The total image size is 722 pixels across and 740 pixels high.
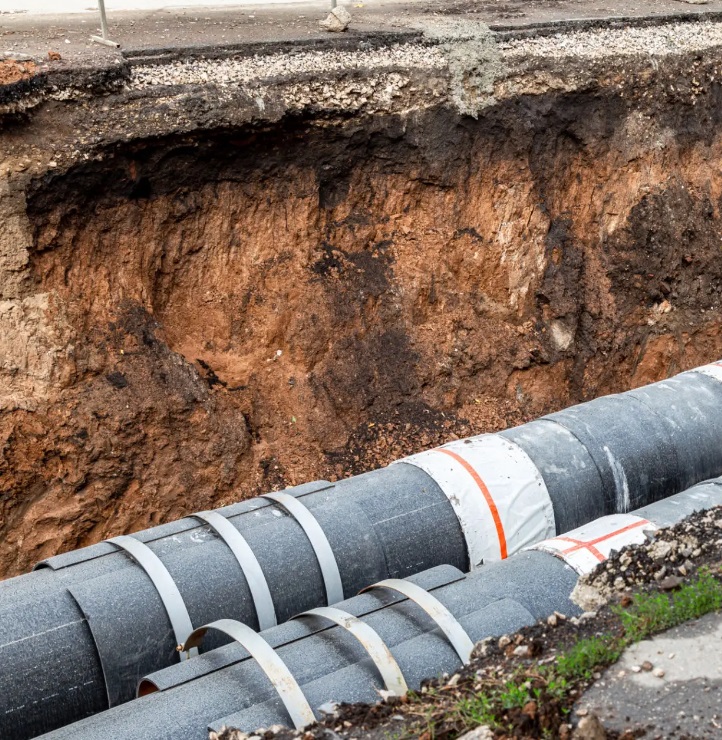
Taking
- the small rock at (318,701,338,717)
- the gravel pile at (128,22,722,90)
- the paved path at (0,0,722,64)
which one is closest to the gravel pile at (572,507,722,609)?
the small rock at (318,701,338,717)

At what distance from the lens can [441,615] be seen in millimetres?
4727

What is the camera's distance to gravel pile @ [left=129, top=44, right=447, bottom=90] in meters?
8.66

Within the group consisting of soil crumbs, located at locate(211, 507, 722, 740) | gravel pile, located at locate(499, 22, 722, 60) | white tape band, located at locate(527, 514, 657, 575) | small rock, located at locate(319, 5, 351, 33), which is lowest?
white tape band, located at locate(527, 514, 657, 575)

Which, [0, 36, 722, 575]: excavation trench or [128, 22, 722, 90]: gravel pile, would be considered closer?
[0, 36, 722, 575]: excavation trench

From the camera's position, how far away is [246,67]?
905cm

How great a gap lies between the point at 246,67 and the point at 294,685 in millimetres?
6712

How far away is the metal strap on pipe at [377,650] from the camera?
434 cm

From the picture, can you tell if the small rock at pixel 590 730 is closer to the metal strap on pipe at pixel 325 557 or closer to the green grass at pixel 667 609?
the green grass at pixel 667 609

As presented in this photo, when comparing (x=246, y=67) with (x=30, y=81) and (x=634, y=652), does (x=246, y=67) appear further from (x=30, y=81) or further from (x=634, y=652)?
(x=634, y=652)

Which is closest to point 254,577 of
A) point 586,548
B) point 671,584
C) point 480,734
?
point 586,548

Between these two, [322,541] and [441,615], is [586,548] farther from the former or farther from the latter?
[322,541]

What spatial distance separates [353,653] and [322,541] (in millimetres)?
1169

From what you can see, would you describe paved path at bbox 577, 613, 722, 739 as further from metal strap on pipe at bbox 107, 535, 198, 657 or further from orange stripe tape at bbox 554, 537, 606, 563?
metal strap on pipe at bbox 107, 535, 198, 657

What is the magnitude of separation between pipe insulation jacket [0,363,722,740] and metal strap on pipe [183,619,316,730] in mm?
849
